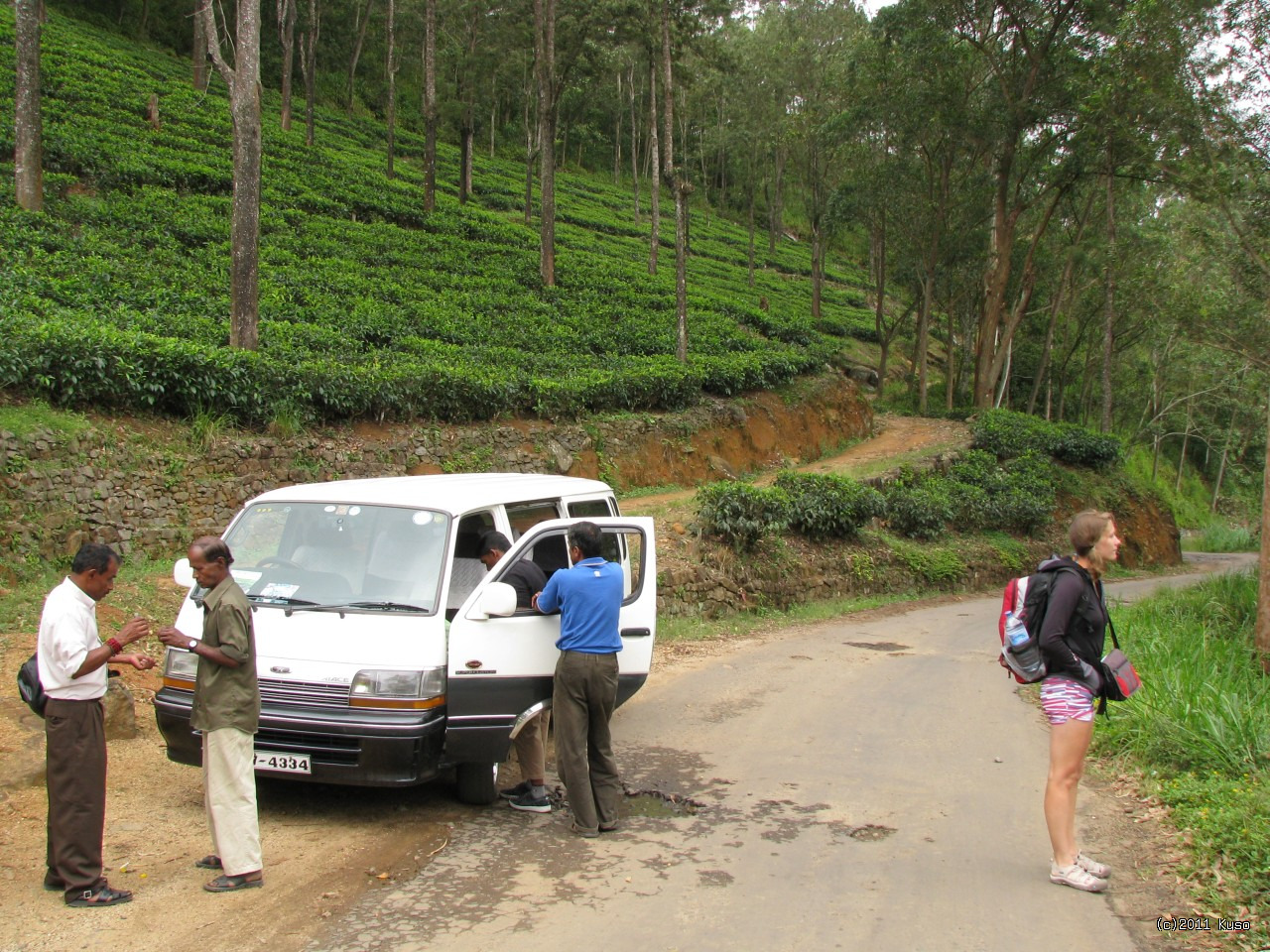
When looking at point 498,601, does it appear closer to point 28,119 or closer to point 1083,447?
point 28,119

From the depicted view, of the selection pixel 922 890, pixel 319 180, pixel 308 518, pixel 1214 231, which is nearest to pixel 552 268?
pixel 319 180

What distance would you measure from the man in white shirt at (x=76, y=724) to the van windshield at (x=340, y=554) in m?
1.43

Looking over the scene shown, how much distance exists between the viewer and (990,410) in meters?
33.0

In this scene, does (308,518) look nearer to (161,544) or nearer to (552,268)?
(161,544)

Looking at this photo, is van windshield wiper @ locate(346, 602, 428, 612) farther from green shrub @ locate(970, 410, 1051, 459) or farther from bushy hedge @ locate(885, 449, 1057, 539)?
green shrub @ locate(970, 410, 1051, 459)

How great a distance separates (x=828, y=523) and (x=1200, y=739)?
39.6 ft

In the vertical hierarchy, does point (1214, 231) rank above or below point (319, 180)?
below

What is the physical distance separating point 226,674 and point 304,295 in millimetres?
18579

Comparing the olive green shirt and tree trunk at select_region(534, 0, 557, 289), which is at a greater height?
tree trunk at select_region(534, 0, 557, 289)

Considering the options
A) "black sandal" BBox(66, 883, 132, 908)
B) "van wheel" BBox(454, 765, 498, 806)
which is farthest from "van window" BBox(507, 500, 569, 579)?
"black sandal" BBox(66, 883, 132, 908)

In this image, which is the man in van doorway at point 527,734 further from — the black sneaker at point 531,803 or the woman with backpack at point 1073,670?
the woman with backpack at point 1073,670

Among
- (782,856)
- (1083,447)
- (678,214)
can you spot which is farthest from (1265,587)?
(1083,447)

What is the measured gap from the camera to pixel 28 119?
19578 millimetres

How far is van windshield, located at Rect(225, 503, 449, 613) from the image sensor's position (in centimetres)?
616
